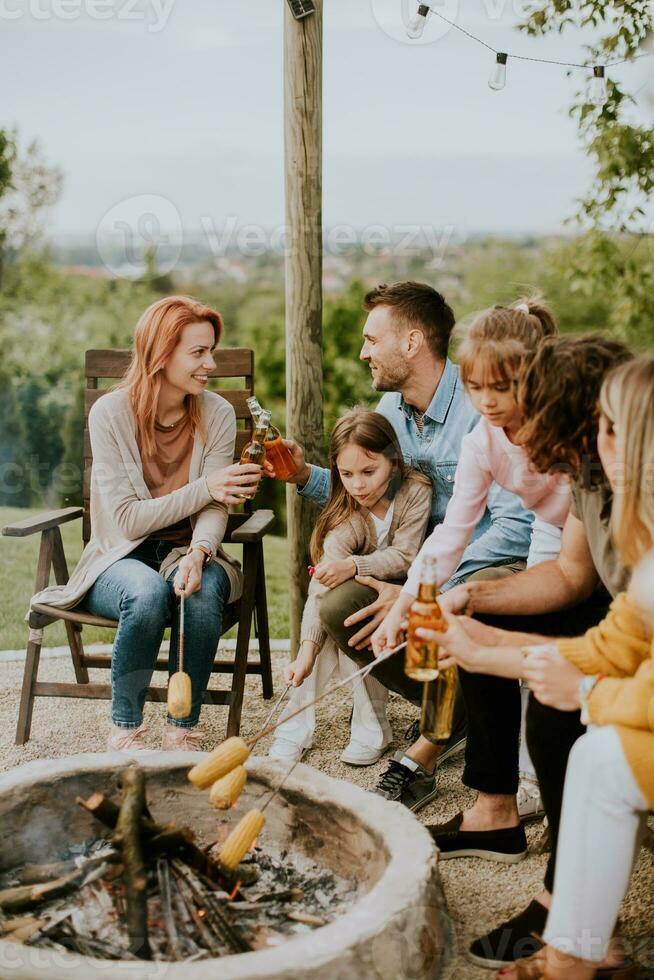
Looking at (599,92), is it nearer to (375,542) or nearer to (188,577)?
(375,542)

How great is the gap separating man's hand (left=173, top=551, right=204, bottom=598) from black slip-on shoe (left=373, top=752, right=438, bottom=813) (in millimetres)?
708

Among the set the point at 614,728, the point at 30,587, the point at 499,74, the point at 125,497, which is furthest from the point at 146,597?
the point at 30,587

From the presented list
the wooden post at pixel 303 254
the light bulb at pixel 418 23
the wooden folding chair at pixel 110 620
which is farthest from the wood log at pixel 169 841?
the light bulb at pixel 418 23

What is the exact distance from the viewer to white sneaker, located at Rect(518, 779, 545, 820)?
2555 mm

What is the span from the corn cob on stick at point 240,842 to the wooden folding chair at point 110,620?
3.37 feet

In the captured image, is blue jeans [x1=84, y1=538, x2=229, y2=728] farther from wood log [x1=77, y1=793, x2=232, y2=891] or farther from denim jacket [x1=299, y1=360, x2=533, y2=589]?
wood log [x1=77, y1=793, x2=232, y2=891]

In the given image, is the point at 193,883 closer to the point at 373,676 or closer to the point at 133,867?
the point at 133,867

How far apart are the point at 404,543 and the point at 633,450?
1253 millimetres

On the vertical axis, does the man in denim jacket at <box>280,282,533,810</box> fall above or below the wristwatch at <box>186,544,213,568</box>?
above

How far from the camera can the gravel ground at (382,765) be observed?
2.07 metres

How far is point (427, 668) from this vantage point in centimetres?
189

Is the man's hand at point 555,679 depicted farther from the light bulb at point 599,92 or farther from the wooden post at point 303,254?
the light bulb at point 599,92

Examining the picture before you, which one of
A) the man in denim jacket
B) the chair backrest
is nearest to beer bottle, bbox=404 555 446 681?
the man in denim jacket

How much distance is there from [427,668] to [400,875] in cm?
39
